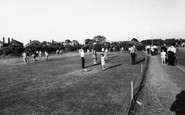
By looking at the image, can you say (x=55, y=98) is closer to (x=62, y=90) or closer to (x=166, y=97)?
(x=62, y=90)

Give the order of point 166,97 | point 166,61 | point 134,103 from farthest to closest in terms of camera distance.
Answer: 1. point 166,61
2. point 166,97
3. point 134,103

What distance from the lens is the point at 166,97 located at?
6.16 m

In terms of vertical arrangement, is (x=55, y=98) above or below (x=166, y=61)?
below

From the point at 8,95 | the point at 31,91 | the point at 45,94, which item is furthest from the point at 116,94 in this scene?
the point at 8,95

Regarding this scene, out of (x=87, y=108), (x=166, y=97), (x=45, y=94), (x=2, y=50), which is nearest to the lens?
(x=87, y=108)

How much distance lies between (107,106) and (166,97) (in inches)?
115

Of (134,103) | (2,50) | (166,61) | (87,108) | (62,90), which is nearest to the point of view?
(87,108)

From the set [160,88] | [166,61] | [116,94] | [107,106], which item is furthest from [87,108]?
[166,61]

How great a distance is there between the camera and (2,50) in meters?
50.7

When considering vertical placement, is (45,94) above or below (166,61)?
below

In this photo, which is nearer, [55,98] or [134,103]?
[134,103]

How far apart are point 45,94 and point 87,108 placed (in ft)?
9.18

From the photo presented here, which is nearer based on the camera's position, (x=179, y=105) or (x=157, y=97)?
(x=179, y=105)

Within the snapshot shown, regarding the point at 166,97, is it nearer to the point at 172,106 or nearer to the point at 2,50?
the point at 172,106
